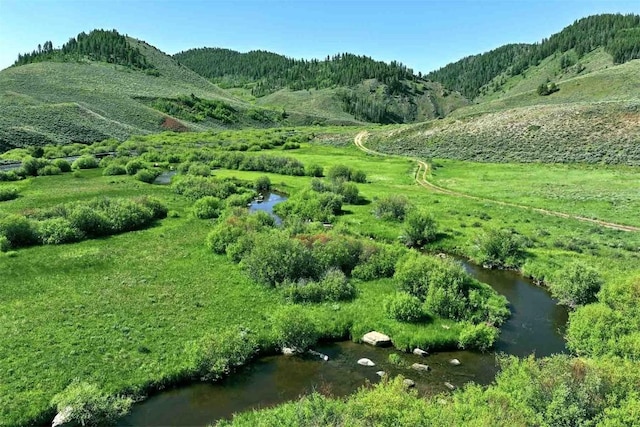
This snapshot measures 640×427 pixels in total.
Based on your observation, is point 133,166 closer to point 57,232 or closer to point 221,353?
point 57,232

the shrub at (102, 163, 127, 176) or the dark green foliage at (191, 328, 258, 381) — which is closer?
the dark green foliage at (191, 328, 258, 381)

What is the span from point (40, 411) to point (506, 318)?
29.5 metres

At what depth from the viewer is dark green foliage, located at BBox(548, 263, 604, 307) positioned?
3306 centimetres

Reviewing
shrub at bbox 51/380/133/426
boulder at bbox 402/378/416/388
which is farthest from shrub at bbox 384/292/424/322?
shrub at bbox 51/380/133/426

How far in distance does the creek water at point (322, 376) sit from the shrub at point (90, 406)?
2.41ft

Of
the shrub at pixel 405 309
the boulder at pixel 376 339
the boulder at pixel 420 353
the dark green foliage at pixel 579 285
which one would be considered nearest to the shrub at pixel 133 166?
the shrub at pixel 405 309

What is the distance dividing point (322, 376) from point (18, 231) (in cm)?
3748

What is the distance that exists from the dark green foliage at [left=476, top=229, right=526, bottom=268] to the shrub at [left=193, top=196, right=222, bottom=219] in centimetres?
3350

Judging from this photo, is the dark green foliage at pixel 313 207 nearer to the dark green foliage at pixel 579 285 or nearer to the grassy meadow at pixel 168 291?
the grassy meadow at pixel 168 291

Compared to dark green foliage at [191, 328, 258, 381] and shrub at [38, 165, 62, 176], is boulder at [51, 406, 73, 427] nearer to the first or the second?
dark green foliage at [191, 328, 258, 381]

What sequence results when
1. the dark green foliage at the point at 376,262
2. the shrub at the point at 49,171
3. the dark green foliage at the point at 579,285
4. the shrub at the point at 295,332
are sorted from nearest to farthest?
1. the shrub at the point at 295,332
2. the dark green foliage at the point at 579,285
3. the dark green foliage at the point at 376,262
4. the shrub at the point at 49,171

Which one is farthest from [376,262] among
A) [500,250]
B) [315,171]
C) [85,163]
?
[85,163]

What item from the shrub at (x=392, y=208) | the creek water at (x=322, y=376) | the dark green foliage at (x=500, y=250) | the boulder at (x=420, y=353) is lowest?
the creek water at (x=322, y=376)

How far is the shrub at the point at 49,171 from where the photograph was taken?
88.5 m
